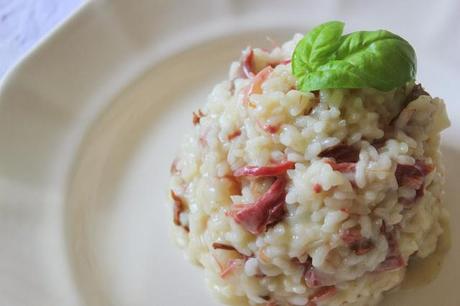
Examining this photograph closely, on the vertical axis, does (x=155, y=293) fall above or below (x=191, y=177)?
below

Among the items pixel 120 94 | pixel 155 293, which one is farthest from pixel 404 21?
pixel 155 293

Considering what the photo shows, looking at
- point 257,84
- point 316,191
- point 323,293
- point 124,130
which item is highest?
point 124,130

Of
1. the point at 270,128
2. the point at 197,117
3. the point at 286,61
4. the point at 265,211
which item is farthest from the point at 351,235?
the point at 197,117

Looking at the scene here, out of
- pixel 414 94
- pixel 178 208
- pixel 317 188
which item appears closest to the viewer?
pixel 317 188

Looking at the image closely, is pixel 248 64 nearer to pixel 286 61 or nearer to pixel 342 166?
pixel 286 61

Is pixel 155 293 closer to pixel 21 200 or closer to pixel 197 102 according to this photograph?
pixel 21 200

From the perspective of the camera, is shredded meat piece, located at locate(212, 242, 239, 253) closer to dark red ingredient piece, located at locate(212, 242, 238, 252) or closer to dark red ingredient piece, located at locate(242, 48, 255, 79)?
dark red ingredient piece, located at locate(212, 242, 238, 252)

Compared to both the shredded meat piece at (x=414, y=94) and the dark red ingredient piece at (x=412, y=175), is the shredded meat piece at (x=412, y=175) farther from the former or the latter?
the shredded meat piece at (x=414, y=94)
